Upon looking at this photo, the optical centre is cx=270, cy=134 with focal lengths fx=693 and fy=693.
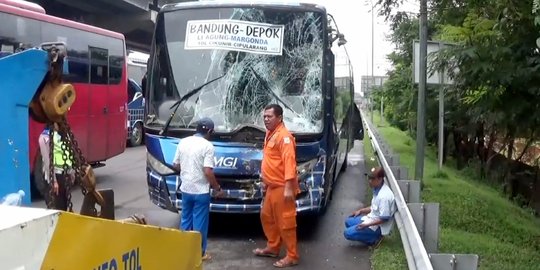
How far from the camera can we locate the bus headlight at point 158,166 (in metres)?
8.16

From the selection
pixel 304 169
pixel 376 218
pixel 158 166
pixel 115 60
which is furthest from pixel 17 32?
pixel 376 218

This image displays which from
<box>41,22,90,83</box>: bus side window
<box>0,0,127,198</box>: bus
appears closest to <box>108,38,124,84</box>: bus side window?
<box>0,0,127,198</box>: bus

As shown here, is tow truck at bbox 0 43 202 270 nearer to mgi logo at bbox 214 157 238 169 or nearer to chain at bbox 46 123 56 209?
chain at bbox 46 123 56 209

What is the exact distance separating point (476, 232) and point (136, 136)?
14.5 metres

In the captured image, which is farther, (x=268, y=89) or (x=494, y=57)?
(x=268, y=89)

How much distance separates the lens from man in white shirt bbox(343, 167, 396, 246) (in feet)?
25.6

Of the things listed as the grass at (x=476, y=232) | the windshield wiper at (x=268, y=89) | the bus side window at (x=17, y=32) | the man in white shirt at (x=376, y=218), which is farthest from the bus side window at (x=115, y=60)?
the man in white shirt at (x=376, y=218)

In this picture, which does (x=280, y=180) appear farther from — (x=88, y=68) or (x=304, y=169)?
(x=88, y=68)

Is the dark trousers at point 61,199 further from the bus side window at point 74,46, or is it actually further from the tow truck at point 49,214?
the bus side window at point 74,46

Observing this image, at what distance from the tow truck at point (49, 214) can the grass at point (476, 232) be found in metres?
4.63

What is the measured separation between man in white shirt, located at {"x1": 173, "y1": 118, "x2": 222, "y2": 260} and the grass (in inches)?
74.5

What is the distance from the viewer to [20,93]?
2.45m

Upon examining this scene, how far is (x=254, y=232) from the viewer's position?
896 cm

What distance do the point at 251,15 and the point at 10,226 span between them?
22.5 feet
